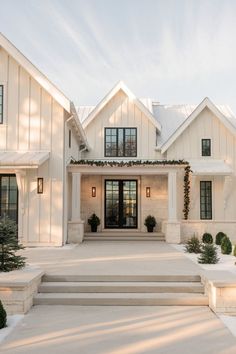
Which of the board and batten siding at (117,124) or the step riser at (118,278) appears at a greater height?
the board and batten siding at (117,124)

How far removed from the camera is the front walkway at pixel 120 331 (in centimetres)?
501

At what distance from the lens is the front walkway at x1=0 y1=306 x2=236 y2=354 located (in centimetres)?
501

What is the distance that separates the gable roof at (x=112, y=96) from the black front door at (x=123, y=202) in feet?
11.3

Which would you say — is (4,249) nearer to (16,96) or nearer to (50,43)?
(16,96)

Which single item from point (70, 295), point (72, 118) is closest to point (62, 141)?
point (72, 118)

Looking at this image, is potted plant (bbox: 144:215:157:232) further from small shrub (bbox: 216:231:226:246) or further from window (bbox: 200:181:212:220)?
small shrub (bbox: 216:231:226:246)

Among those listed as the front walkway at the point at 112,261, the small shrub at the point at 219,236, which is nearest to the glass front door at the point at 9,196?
the front walkway at the point at 112,261

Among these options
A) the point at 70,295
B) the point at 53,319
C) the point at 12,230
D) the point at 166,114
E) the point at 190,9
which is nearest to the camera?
the point at 53,319

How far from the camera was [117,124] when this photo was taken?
1983 centimetres

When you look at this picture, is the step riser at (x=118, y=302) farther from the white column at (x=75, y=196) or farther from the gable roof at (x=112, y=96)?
the gable roof at (x=112, y=96)

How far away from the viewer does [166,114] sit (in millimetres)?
22594

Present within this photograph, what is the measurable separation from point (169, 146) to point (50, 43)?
7515mm

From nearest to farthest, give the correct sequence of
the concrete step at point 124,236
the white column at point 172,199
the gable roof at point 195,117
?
the white column at point 172,199, the concrete step at point 124,236, the gable roof at point 195,117

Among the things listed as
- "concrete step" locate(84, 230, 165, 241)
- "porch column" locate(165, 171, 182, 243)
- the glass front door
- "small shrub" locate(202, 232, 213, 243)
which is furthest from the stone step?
"concrete step" locate(84, 230, 165, 241)
